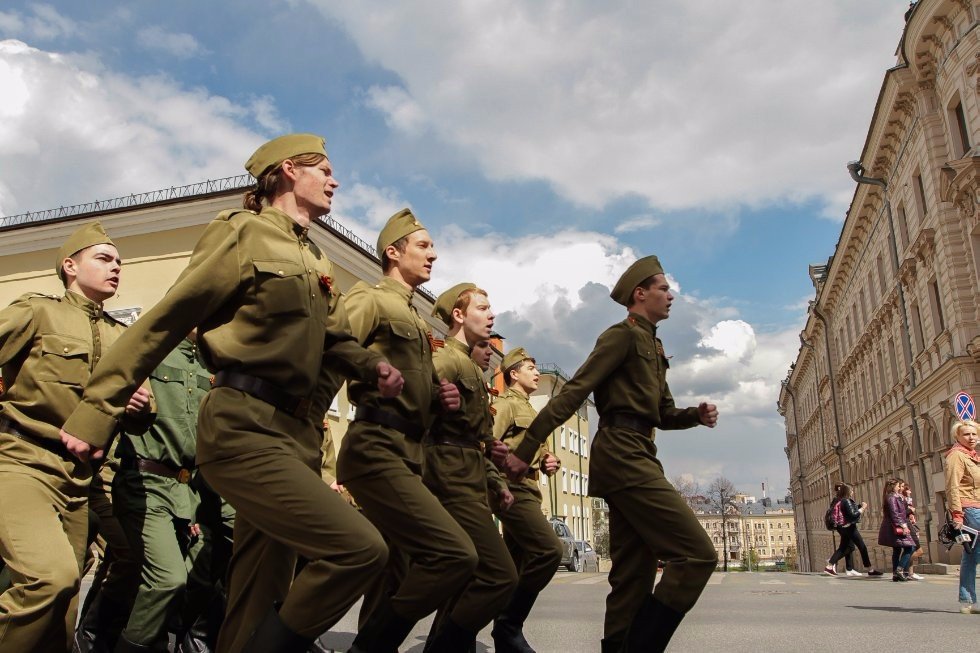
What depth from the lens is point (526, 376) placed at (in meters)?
8.95

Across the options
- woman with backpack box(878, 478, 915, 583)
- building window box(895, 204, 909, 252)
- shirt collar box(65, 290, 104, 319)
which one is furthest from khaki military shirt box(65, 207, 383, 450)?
building window box(895, 204, 909, 252)

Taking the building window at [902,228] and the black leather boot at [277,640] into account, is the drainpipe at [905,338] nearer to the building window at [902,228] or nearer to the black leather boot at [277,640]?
the building window at [902,228]

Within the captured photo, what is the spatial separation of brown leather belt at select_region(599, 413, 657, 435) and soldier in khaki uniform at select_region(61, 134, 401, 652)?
1939 millimetres

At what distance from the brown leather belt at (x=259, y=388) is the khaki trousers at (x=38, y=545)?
1049mm

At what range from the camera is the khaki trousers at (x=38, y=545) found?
→ 3.47 m

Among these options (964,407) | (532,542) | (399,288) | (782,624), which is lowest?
(782,624)

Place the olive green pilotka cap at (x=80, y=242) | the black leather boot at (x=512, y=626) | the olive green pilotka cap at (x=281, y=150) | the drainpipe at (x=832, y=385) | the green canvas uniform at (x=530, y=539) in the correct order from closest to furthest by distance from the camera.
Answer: the olive green pilotka cap at (x=281, y=150)
the olive green pilotka cap at (x=80, y=242)
the black leather boot at (x=512, y=626)
the green canvas uniform at (x=530, y=539)
the drainpipe at (x=832, y=385)

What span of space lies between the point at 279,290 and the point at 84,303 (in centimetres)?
194

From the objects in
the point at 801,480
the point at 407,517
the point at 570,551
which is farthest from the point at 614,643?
the point at 801,480

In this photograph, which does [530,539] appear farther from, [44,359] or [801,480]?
[801,480]

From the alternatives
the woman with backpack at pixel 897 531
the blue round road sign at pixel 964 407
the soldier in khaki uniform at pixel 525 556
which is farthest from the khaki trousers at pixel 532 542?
the woman with backpack at pixel 897 531

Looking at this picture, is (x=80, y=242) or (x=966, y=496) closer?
(x=80, y=242)

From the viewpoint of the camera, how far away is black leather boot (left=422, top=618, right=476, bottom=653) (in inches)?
186

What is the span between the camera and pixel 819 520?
67.6 m
